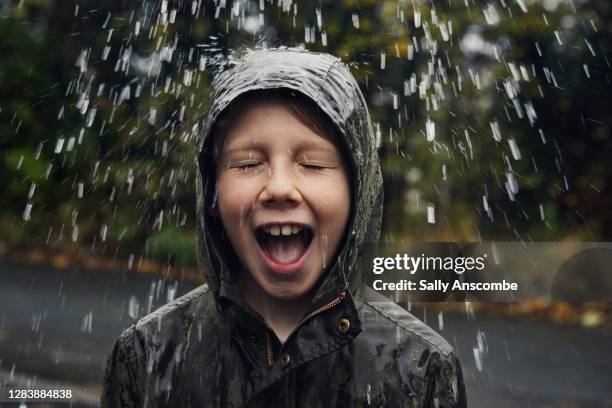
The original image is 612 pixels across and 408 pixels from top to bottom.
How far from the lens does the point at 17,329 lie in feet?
24.5

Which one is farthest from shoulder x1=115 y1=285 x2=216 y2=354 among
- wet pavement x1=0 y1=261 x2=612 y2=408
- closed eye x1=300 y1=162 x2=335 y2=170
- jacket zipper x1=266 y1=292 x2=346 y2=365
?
wet pavement x1=0 y1=261 x2=612 y2=408

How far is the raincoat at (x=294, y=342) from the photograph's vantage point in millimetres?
1683

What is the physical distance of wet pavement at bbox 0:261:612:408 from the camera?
6.02 metres

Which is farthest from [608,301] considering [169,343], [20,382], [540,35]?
[169,343]

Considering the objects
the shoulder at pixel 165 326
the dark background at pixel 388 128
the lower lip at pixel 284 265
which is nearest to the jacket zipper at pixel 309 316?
the lower lip at pixel 284 265

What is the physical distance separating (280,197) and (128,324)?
6.81 m

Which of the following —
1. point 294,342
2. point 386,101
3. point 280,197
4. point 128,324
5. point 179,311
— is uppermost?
point 386,101

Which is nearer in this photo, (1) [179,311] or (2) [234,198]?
(2) [234,198]

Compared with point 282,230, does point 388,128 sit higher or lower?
higher

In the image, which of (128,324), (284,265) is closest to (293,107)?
(284,265)

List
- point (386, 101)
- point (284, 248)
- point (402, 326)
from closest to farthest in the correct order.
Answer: point (284, 248) < point (402, 326) < point (386, 101)

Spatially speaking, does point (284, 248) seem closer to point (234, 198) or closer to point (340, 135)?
point (234, 198)

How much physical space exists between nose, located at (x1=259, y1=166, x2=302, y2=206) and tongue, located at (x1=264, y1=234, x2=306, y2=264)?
0.11 m

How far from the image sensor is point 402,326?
180 cm
